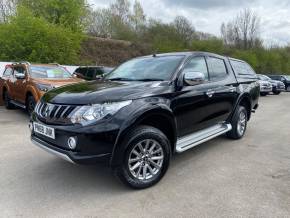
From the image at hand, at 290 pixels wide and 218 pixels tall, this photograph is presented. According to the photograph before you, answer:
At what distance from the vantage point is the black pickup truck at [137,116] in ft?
10.4

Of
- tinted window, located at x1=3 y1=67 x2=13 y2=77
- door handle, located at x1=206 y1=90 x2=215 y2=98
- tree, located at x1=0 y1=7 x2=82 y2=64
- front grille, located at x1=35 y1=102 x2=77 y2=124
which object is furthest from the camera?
tree, located at x1=0 y1=7 x2=82 y2=64

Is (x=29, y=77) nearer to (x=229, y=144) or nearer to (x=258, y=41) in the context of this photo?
(x=229, y=144)

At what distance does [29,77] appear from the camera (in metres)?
7.96

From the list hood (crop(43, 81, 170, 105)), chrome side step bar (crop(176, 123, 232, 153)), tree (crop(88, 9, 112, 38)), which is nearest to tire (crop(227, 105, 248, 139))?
chrome side step bar (crop(176, 123, 232, 153))

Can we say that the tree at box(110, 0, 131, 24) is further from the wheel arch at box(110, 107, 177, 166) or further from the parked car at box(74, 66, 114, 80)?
the wheel arch at box(110, 107, 177, 166)

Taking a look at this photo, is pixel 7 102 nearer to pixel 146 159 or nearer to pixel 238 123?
pixel 238 123

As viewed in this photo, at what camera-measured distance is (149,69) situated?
4426 millimetres

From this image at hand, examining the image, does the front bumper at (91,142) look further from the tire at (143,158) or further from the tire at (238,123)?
the tire at (238,123)

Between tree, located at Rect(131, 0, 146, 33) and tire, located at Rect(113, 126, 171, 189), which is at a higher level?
tree, located at Rect(131, 0, 146, 33)

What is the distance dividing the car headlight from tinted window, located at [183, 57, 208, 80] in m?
1.49

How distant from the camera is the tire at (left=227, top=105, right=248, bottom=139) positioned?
5767 mm

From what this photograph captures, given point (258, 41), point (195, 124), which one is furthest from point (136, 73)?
point (258, 41)

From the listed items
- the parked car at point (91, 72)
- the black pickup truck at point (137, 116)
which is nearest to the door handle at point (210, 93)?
the black pickup truck at point (137, 116)

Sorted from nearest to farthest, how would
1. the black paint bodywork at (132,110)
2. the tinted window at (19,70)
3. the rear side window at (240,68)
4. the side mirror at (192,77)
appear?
the black paint bodywork at (132,110)
the side mirror at (192,77)
the rear side window at (240,68)
the tinted window at (19,70)
